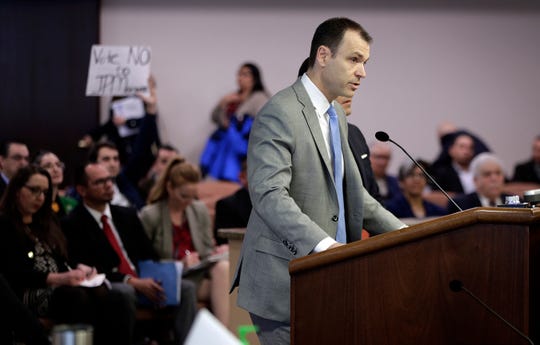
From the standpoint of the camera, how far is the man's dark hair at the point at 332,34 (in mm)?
3092

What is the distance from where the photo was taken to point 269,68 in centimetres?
944

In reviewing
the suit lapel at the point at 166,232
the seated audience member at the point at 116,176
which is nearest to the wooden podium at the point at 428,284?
the suit lapel at the point at 166,232

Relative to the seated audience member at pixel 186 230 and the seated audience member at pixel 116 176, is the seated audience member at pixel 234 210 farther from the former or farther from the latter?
the seated audience member at pixel 116 176

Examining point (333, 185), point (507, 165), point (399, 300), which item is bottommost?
point (507, 165)

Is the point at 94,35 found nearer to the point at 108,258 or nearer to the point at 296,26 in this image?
the point at 296,26

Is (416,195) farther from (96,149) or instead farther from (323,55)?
(323,55)

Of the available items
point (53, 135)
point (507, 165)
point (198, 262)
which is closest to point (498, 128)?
point (507, 165)

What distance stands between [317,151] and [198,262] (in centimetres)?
313

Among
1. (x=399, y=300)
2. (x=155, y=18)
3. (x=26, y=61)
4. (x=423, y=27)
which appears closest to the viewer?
(x=399, y=300)

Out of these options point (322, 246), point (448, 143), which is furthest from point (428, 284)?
point (448, 143)

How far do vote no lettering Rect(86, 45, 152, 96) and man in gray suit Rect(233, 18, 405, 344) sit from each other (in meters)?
2.69

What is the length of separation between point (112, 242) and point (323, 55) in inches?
113

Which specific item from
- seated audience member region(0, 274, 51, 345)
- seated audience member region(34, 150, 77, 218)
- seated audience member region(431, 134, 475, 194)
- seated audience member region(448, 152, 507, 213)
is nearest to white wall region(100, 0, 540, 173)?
seated audience member region(431, 134, 475, 194)

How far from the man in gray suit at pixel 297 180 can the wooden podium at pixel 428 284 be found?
0.12 metres
